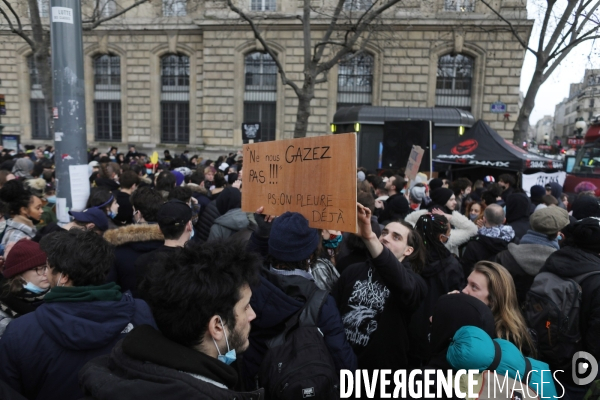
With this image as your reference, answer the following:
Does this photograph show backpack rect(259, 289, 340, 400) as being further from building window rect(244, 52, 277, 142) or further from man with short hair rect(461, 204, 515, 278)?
building window rect(244, 52, 277, 142)

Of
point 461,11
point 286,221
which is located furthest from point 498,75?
point 286,221

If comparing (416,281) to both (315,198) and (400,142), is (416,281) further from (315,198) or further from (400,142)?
(400,142)

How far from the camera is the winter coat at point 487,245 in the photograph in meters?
4.30

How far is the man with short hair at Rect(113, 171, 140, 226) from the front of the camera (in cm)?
515

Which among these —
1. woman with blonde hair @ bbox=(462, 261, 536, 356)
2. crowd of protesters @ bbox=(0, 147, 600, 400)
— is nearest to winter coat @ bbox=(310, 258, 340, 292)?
crowd of protesters @ bbox=(0, 147, 600, 400)

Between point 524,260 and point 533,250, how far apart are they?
0.39ft

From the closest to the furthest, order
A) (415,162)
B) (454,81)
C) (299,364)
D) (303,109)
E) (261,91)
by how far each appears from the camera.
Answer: (299,364), (415,162), (303,109), (454,81), (261,91)

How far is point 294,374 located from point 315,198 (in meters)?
1.08

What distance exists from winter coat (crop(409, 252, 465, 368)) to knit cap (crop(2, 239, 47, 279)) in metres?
2.42

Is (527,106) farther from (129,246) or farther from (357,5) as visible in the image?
(129,246)

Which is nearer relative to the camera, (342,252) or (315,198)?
(315,198)

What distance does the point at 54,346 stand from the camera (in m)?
1.96

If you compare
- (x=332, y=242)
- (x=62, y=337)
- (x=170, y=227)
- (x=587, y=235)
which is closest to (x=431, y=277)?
(x=332, y=242)

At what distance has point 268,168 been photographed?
10.5ft
